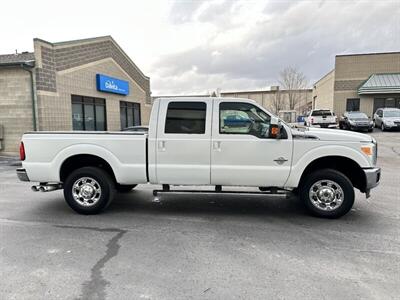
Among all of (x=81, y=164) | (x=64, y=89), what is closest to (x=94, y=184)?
(x=81, y=164)

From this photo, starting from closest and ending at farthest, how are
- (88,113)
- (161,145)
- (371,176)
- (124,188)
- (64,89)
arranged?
(371,176) → (161,145) → (124,188) → (64,89) → (88,113)

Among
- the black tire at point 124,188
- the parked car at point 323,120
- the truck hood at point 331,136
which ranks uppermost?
the parked car at point 323,120

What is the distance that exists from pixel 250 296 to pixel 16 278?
251 centimetres

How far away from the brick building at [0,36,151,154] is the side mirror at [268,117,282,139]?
470 inches

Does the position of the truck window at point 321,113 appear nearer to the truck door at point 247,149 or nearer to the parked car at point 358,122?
the parked car at point 358,122

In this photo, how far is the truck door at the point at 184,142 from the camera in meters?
5.11

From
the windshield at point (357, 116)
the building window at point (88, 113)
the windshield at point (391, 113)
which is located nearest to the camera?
the building window at point (88, 113)

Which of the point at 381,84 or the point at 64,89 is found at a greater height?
the point at 381,84

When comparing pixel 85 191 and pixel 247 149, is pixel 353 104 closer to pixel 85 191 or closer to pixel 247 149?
pixel 247 149

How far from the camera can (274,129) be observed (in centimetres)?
491

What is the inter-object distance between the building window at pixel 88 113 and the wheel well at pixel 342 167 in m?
13.5

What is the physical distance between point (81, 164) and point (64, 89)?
35.6 ft

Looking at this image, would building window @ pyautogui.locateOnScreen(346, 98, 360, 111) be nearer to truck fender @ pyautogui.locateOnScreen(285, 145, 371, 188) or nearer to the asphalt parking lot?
the asphalt parking lot

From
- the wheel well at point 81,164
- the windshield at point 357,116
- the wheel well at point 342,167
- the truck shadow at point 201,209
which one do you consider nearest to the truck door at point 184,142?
the truck shadow at point 201,209
